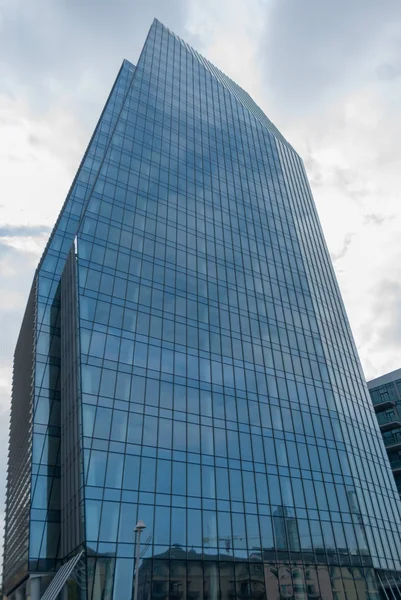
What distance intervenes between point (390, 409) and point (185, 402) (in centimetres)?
5919

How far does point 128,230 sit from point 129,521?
1204 inches

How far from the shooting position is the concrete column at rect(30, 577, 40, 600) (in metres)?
36.2

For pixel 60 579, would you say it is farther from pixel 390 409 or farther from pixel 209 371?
pixel 390 409

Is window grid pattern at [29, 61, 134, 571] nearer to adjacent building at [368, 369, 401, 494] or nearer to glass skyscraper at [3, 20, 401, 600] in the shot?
glass skyscraper at [3, 20, 401, 600]

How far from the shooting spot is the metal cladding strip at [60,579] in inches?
1251

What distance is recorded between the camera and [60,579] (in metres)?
32.9

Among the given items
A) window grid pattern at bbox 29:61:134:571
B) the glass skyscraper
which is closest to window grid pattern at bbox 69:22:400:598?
the glass skyscraper

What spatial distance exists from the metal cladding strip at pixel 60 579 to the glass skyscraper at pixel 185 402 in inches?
11.3

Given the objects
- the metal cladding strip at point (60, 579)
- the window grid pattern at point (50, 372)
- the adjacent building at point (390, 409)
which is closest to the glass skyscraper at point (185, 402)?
the window grid pattern at point (50, 372)

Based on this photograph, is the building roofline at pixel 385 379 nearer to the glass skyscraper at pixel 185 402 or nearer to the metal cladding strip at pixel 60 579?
the glass skyscraper at pixel 185 402

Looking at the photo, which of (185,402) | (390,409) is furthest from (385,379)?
(185,402)

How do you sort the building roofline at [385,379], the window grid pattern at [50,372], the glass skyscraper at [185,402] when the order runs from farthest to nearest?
the building roofline at [385,379]
the window grid pattern at [50,372]
the glass skyscraper at [185,402]

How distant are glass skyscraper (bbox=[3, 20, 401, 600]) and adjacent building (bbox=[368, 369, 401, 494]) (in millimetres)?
23348

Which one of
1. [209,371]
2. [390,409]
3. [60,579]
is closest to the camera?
[60,579]
